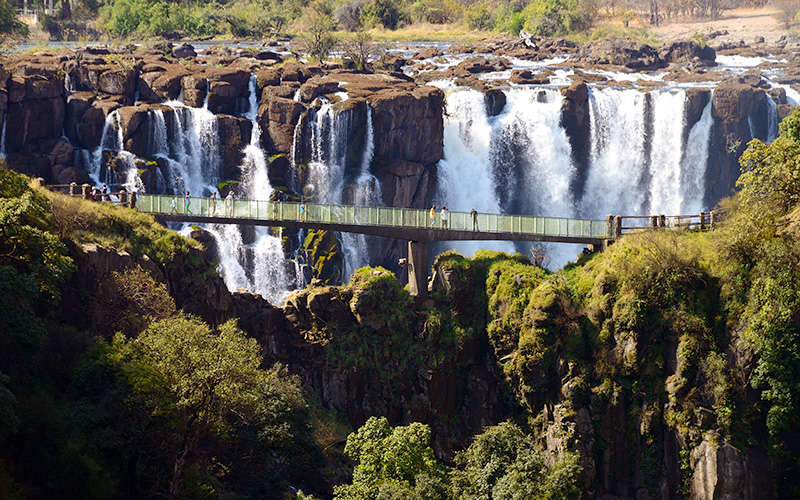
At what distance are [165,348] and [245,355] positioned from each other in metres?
3.36

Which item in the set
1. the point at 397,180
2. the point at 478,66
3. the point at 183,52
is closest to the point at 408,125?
the point at 397,180

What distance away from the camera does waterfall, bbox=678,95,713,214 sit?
79.3 m

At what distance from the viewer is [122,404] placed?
36.1 metres

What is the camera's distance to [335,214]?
172 feet

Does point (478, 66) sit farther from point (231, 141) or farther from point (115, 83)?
point (115, 83)

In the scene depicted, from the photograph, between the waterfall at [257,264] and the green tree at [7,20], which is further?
the green tree at [7,20]

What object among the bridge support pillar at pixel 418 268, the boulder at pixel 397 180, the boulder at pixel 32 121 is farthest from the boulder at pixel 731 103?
the boulder at pixel 32 121

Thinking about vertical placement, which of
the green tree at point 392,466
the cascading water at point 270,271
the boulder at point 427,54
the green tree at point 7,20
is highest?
the green tree at point 7,20

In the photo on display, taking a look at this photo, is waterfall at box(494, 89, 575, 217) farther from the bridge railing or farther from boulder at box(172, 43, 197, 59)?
boulder at box(172, 43, 197, 59)

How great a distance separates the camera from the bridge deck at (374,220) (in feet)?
169

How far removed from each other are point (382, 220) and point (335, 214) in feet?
8.26

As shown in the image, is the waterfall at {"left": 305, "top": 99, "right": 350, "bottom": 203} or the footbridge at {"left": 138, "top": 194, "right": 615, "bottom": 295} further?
the waterfall at {"left": 305, "top": 99, "right": 350, "bottom": 203}

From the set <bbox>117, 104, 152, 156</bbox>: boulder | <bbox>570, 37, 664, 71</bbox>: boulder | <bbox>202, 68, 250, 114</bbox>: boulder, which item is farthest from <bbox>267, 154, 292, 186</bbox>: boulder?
<bbox>570, 37, 664, 71</bbox>: boulder

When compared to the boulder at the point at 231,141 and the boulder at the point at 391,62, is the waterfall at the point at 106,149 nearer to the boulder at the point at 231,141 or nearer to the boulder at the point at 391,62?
the boulder at the point at 231,141
